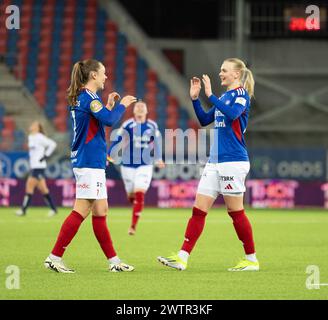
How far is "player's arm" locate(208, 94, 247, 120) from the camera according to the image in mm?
10148

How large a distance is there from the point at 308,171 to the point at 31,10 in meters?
11.1

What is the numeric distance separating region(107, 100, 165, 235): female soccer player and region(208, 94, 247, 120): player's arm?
602 centimetres

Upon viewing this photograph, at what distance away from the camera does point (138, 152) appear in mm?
17047

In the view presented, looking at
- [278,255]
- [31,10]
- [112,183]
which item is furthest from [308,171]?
[278,255]

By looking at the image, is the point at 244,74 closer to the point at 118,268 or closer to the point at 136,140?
the point at 118,268

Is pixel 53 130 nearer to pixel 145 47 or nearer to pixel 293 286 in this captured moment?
pixel 145 47

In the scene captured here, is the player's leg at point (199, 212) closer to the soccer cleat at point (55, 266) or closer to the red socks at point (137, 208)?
the soccer cleat at point (55, 266)

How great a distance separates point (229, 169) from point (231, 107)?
680 millimetres

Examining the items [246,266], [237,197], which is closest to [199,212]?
[237,197]

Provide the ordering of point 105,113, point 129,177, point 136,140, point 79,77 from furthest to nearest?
point 136,140 → point 129,177 → point 79,77 → point 105,113

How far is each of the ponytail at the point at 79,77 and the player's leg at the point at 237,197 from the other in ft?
5.54

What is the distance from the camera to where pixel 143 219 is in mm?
20469

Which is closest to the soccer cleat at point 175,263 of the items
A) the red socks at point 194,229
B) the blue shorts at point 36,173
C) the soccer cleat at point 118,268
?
the red socks at point 194,229

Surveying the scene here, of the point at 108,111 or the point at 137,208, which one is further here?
the point at 137,208
